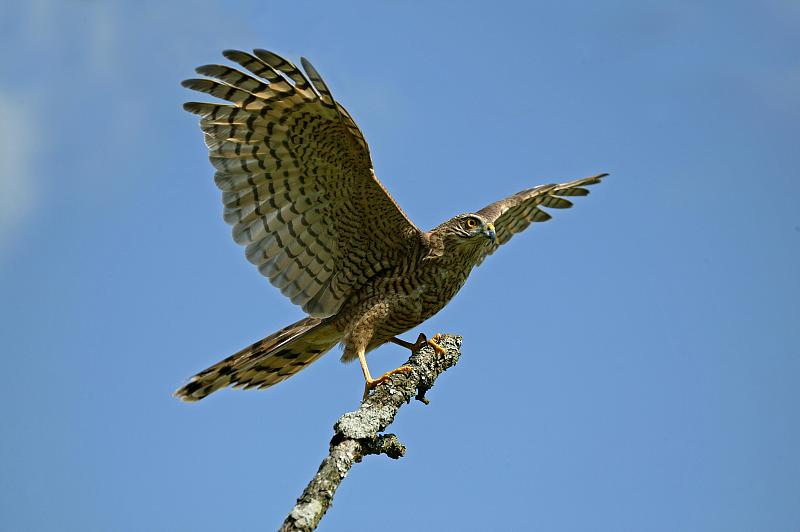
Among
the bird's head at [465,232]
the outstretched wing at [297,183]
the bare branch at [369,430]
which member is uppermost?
the bird's head at [465,232]

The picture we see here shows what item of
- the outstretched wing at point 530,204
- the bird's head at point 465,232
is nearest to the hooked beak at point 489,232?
the bird's head at point 465,232

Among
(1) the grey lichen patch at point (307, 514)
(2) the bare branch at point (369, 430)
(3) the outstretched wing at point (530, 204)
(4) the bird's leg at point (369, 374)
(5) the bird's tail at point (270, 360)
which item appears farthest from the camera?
(3) the outstretched wing at point (530, 204)

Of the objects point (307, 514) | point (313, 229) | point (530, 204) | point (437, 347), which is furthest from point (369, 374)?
point (530, 204)

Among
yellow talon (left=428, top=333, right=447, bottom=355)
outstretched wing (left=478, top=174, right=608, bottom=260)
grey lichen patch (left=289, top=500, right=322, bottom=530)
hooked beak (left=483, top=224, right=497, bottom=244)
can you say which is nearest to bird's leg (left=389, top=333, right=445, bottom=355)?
yellow talon (left=428, top=333, right=447, bottom=355)

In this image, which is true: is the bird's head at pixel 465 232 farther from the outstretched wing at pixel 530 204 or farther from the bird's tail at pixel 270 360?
the bird's tail at pixel 270 360

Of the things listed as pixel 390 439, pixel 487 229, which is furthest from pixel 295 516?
pixel 487 229

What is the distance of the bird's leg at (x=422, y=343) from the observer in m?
5.73

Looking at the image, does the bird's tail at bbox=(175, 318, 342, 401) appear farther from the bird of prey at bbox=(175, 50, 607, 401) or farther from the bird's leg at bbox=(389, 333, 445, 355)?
the bird's leg at bbox=(389, 333, 445, 355)

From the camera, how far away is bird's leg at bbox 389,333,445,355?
18.8 feet

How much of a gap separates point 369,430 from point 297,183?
2272 millimetres

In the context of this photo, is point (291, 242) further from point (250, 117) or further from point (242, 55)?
point (242, 55)

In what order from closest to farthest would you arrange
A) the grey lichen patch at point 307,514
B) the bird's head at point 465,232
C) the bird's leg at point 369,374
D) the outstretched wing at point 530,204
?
the grey lichen patch at point 307,514
the bird's leg at point 369,374
the bird's head at point 465,232
the outstretched wing at point 530,204

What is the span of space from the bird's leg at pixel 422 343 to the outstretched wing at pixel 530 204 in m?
1.61

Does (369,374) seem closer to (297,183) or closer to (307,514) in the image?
(297,183)
